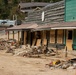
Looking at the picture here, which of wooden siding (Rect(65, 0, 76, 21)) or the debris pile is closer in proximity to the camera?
the debris pile

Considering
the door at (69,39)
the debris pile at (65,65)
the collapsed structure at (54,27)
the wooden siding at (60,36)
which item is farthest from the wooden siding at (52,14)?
the debris pile at (65,65)

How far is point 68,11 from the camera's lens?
2741 cm

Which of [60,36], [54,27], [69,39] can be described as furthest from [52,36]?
[54,27]

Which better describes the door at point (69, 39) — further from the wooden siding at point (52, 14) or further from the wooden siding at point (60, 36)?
the wooden siding at point (52, 14)

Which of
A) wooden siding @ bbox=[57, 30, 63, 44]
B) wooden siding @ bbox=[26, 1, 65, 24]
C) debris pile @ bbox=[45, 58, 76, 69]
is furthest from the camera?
wooden siding @ bbox=[26, 1, 65, 24]

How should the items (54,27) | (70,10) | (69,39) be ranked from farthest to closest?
(70,10)
(69,39)
(54,27)

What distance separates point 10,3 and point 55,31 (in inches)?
2265

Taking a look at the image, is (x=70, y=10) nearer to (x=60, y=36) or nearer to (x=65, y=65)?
(x=60, y=36)

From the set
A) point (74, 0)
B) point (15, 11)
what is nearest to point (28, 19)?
point (74, 0)

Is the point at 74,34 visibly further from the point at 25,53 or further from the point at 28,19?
the point at 28,19

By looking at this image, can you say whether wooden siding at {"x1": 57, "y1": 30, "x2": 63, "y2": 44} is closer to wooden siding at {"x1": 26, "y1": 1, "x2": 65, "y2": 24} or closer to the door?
wooden siding at {"x1": 26, "y1": 1, "x2": 65, "y2": 24}

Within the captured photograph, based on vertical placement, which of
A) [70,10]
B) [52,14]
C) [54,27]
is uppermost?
[70,10]

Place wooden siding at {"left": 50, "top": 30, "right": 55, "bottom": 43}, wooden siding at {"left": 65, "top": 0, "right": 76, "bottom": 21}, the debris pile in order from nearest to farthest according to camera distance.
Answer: the debris pile → wooden siding at {"left": 65, "top": 0, "right": 76, "bottom": 21} → wooden siding at {"left": 50, "top": 30, "right": 55, "bottom": 43}

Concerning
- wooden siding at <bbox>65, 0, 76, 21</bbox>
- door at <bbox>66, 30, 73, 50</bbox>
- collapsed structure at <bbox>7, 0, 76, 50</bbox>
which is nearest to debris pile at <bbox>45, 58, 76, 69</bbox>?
collapsed structure at <bbox>7, 0, 76, 50</bbox>
